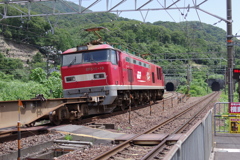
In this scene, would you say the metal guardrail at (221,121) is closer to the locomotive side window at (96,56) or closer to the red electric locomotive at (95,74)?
the red electric locomotive at (95,74)

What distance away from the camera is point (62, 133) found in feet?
34.1

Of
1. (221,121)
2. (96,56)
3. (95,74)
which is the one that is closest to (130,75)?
(96,56)

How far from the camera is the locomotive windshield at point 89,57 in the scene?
50.9 ft

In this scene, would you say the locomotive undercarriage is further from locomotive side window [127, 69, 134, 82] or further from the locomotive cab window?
the locomotive cab window

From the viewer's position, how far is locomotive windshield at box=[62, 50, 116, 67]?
15.5 metres

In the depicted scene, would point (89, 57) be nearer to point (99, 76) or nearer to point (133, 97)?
point (99, 76)

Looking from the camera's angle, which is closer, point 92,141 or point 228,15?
point 92,141

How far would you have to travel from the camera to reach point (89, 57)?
15641 mm

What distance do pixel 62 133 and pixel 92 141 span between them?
50.5 inches

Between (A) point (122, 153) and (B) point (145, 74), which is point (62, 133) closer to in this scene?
(A) point (122, 153)

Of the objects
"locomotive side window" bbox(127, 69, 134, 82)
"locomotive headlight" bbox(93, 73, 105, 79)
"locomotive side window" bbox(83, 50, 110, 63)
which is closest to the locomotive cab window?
"locomotive side window" bbox(83, 50, 110, 63)

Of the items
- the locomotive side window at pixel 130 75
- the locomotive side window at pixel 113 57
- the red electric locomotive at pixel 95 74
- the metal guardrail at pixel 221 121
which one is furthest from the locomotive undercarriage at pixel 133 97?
the metal guardrail at pixel 221 121

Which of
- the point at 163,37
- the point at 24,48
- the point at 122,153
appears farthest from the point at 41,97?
the point at 24,48

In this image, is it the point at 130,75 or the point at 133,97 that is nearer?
the point at 130,75
